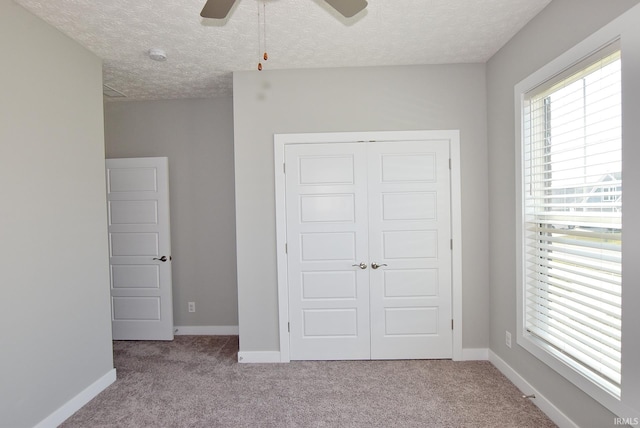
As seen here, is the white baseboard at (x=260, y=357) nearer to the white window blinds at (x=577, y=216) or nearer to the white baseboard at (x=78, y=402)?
the white baseboard at (x=78, y=402)

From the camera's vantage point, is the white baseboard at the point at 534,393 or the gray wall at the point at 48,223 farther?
the white baseboard at the point at 534,393

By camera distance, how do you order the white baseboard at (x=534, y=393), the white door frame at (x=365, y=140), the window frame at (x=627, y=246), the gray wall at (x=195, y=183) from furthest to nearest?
the gray wall at (x=195, y=183)
the white door frame at (x=365, y=140)
the white baseboard at (x=534, y=393)
the window frame at (x=627, y=246)

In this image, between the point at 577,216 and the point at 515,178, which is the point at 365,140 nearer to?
the point at 515,178

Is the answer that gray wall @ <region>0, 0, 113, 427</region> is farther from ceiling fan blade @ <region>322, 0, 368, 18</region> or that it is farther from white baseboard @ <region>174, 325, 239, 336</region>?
ceiling fan blade @ <region>322, 0, 368, 18</region>

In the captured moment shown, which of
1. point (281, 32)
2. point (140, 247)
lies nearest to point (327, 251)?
point (281, 32)

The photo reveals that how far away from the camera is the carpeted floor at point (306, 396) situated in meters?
2.28

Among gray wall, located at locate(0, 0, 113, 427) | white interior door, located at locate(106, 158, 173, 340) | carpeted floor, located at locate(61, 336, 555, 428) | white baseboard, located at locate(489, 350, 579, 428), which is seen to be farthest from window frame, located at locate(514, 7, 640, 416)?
white interior door, located at locate(106, 158, 173, 340)

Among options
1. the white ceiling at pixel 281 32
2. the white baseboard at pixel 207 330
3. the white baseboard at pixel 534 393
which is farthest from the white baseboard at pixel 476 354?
the white ceiling at pixel 281 32

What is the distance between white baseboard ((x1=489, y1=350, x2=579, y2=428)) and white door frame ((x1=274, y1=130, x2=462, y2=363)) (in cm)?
33

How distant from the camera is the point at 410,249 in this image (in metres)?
3.11

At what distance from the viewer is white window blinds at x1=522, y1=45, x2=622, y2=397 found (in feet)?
5.62

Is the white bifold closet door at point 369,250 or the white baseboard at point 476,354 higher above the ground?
the white bifold closet door at point 369,250

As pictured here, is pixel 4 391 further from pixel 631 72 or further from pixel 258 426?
pixel 631 72

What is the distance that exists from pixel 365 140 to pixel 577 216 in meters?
1.72
